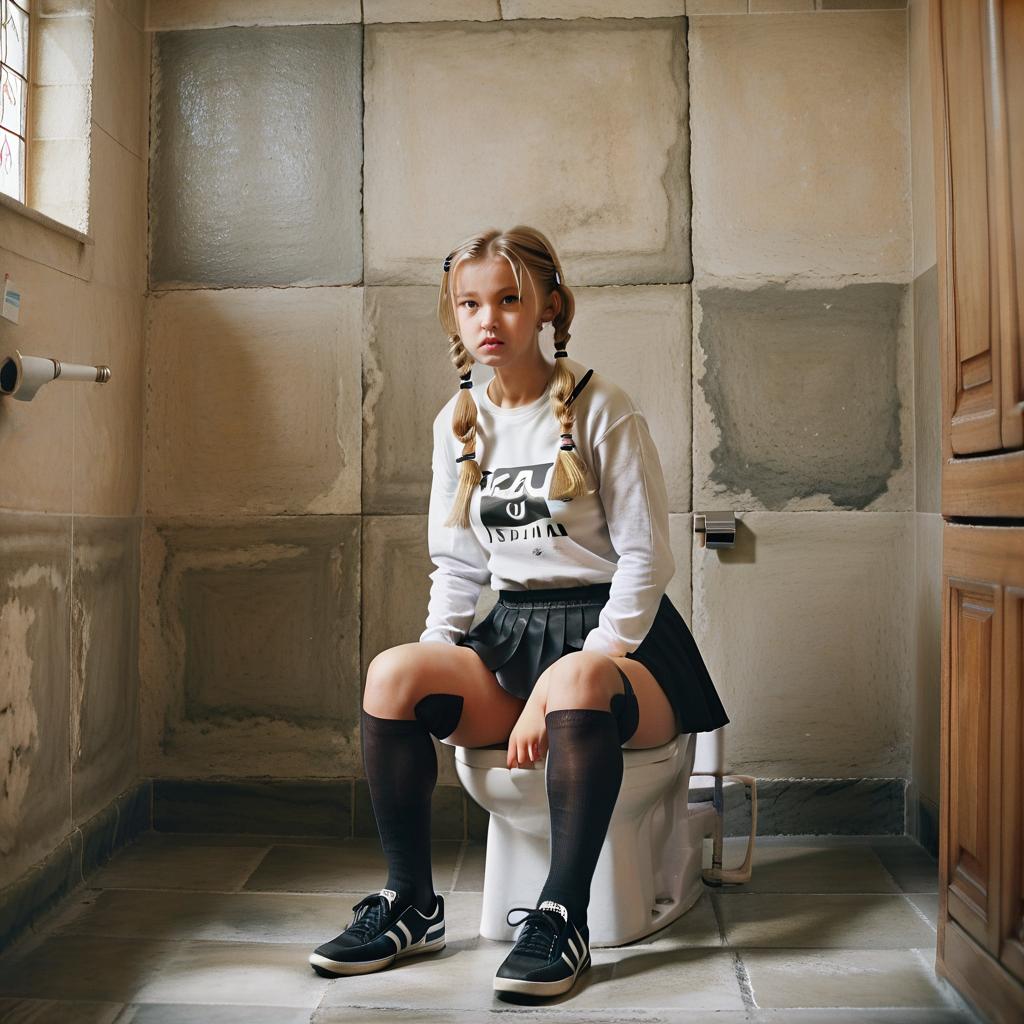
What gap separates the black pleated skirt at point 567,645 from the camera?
78.0 inches

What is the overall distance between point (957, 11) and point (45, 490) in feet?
5.74

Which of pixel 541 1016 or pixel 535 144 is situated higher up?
pixel 535 144

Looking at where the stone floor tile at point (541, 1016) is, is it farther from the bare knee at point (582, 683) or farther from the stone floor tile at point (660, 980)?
the bare knee at point (582, 683)

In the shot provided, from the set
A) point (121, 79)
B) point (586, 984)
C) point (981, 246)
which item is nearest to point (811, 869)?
point (586, 984)

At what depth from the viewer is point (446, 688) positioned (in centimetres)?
193

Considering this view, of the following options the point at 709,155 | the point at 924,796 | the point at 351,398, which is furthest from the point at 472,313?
the point at 924,796

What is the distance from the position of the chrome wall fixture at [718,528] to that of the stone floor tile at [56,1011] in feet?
4.96

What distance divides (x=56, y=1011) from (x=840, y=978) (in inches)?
47.4

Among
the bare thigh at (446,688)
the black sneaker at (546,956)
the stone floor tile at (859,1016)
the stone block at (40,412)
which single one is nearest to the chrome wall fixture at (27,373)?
the stone block at (40,412)

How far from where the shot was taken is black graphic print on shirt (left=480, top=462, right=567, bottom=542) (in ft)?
6.57

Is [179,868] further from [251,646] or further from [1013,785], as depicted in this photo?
[1013,785]

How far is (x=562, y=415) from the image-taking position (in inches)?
78.2

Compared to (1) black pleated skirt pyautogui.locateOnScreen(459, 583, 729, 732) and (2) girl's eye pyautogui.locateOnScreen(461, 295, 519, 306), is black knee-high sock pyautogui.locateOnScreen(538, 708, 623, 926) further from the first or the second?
(2) girl's eye pyautogui.locateOnScreen(461, 295, 519, 306)

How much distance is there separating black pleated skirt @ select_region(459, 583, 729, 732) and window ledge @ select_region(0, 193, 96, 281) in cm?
108
